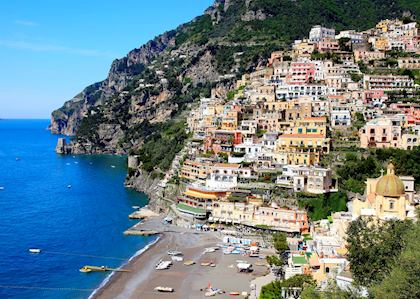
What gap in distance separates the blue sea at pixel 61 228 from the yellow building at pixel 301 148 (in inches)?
721

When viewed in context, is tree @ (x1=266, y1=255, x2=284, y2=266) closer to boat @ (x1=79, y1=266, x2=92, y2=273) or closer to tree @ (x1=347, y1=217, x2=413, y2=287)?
tree @ (x1=347, y1=217, x2=413, y2=287)

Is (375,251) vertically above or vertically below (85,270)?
above

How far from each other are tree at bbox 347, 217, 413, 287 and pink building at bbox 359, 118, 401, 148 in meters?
32.5

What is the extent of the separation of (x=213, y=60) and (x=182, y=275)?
95180 mm

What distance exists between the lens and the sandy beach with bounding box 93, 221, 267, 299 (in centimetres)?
4053

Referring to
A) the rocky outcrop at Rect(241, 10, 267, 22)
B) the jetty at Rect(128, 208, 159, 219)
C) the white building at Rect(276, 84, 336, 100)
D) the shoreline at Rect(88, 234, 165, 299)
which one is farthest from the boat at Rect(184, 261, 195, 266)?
the rocky outcrop at Rect(241, 10, 267, 22)

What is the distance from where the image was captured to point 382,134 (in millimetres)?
60625

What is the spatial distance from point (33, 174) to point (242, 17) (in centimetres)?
7153

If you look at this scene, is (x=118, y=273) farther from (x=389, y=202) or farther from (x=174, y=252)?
(x=389, y=202)


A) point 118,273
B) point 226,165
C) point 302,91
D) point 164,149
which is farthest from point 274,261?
point 164,149

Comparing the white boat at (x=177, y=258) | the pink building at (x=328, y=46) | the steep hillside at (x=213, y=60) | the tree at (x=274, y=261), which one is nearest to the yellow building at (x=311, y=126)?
the tree at (x=274, y=261)

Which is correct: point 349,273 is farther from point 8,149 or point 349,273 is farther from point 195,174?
point 8,149

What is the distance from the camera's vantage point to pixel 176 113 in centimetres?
13200

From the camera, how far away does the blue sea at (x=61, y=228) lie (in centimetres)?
4350
